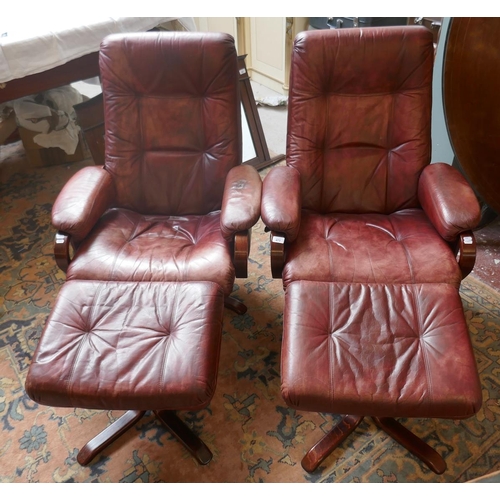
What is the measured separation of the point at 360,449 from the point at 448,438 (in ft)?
0.97

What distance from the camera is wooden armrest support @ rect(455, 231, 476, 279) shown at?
1.46 m

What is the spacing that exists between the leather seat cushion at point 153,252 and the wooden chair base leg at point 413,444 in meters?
0.69

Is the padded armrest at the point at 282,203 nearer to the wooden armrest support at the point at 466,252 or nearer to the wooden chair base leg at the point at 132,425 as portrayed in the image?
the wooden armrest support at the point at 466,252

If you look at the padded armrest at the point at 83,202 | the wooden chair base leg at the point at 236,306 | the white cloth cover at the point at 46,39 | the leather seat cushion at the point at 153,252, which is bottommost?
the wooden chair base leg at the point at 236,306

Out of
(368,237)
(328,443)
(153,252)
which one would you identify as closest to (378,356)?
(328,443)

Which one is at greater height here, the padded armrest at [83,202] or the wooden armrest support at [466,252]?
the padded armrest at [83,202]

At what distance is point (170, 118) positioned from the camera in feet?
5.82

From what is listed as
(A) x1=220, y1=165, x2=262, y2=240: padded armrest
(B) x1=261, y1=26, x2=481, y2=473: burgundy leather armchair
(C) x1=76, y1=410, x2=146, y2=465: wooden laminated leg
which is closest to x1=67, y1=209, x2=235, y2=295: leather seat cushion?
(A) x1=220, y1=165, x2=262, y2=240: padded armrest

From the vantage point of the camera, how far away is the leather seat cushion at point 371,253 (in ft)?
4.85

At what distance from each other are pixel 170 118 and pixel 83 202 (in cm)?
47

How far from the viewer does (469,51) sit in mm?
1845

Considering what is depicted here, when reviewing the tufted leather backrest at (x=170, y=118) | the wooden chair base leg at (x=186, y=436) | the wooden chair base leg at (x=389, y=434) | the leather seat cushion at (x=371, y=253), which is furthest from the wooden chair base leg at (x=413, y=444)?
the tufted leather backrest at (x=170, y=118)

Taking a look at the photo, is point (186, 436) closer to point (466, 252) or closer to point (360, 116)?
point (466, 252)

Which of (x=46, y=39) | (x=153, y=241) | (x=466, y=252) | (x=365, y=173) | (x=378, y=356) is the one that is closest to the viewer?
(x=378, y=356)
